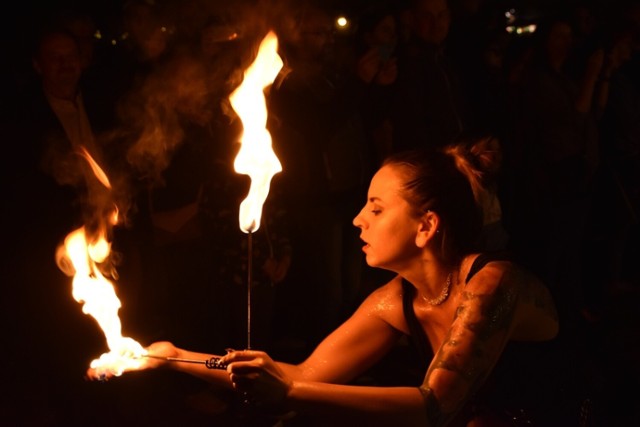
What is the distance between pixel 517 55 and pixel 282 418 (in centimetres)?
378

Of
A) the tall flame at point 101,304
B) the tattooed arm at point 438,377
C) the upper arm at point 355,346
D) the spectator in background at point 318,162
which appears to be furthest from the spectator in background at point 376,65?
the tattooed arm at point 438,377

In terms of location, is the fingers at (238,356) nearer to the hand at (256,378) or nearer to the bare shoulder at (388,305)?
the hand at (256,378)

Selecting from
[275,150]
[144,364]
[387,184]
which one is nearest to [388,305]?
[387,184]

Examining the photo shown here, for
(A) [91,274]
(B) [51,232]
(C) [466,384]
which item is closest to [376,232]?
(C) [466,384]

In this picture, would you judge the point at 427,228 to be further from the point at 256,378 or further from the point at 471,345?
the point at 256,378

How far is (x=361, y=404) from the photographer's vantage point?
2088 millimetres

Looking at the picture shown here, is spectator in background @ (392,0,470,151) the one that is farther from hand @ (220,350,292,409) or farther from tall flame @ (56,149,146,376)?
hand @ (220,350,292,409)

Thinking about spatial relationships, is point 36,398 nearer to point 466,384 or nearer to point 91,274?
point 91,274

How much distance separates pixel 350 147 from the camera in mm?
4434

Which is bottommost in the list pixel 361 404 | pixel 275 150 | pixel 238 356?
pixel 361 404

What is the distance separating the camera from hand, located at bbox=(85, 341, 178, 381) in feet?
6.84

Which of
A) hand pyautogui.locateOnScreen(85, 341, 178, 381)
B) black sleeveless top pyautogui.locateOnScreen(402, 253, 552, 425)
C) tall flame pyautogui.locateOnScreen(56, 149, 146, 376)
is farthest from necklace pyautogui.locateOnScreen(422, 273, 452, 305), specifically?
tall flame pyautogui.locateOnScreen(56, 149, 146, 376)

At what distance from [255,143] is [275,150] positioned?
1465 mm

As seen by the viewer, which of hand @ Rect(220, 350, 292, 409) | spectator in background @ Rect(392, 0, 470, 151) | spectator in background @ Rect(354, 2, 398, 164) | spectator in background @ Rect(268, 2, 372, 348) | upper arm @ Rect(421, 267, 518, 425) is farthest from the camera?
spectator in background @ Rect(392, 0, 470, 151)
